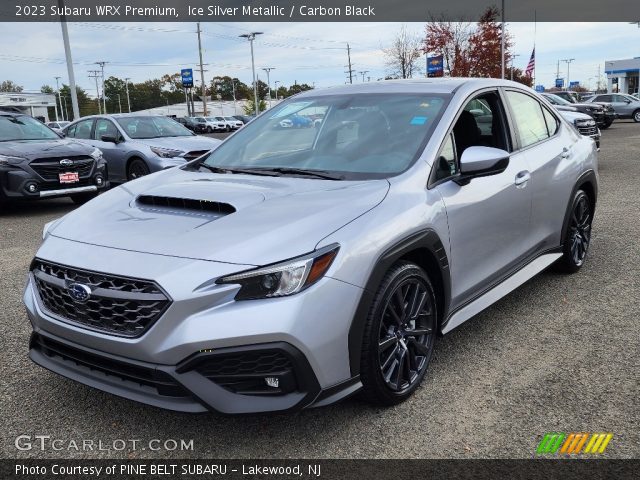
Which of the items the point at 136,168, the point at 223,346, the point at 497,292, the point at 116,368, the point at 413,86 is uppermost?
the point at 413,86

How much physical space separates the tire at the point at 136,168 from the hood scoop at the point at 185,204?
297 inches

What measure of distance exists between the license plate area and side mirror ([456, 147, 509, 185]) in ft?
24.7

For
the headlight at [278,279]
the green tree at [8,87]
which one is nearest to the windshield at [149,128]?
the headlight at [278,279]

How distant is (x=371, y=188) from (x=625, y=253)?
3.86 m

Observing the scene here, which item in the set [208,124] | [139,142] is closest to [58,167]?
[139,142]

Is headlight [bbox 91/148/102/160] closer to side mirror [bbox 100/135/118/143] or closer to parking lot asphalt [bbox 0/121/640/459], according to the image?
side mirror [bbox 100/135/118/143]

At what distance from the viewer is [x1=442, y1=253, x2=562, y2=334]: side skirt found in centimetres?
344

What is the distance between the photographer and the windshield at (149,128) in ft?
36.7

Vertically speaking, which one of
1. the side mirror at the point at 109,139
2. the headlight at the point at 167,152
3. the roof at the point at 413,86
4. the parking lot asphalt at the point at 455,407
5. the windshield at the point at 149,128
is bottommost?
the parking lot asphalt at the point at 455,407

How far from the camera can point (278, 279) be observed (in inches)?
97.7

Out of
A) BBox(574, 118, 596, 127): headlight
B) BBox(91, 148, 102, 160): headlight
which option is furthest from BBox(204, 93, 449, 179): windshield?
BBox(574, 118, 596, 127): headlight

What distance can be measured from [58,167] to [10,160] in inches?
25.8

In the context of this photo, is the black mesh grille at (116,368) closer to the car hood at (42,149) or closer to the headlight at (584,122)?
the car hood at (42,149)

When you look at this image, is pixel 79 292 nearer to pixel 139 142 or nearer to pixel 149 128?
pixel 139 142
